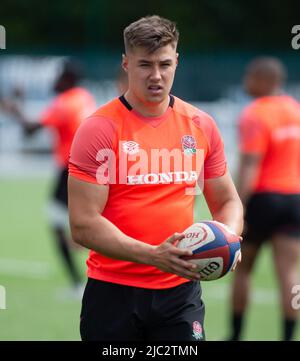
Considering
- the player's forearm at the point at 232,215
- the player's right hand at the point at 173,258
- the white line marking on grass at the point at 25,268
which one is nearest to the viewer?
the player's right hand at the point at 173,258

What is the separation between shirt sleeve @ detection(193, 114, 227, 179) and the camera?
5.48m

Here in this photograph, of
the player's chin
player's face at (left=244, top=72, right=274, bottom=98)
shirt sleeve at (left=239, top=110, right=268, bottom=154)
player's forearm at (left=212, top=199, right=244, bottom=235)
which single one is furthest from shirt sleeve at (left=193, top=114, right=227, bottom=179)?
player's face at (left=244, top=72, right=274, bottom=98)

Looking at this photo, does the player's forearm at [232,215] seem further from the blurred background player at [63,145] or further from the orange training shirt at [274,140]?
the blurred background player at [63,145]

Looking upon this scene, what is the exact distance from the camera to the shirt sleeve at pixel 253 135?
8.37m

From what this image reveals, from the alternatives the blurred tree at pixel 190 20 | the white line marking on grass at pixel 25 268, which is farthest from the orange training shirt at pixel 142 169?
the blurred tree at pixel 190 20

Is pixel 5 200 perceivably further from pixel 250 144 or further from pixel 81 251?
pixel 250 144

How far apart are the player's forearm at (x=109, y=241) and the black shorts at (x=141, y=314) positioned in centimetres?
31

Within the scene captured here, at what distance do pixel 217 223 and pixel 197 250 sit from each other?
270 millimetres

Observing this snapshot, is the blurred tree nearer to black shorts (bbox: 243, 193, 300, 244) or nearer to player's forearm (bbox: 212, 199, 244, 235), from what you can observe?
black shorts (bbox: 243, 193, 300, 244)

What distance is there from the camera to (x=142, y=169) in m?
5.27

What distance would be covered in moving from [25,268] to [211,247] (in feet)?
24.8

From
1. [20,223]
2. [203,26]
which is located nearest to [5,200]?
[20,223]

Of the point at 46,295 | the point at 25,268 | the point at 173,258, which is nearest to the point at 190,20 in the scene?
the point at 25,268
